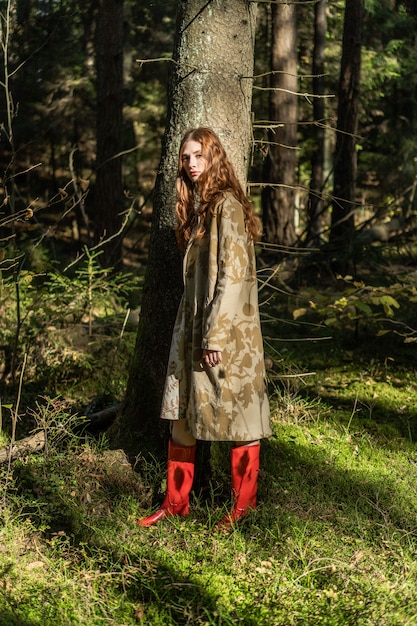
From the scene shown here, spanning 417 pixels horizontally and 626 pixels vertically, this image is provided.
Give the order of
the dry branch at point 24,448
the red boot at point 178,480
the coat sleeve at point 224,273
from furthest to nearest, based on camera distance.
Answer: the dry branch at point 24,448, the red boot at point 178,480, the coat sleeve at point 224,273

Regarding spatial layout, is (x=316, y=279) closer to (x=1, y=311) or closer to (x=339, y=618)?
(x=1, y=311)

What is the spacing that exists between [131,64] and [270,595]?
19185mm

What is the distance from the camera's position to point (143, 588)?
3688mm

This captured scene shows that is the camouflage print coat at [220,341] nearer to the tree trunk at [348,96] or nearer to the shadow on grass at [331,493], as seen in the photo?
the shadow on grass at [331,493]

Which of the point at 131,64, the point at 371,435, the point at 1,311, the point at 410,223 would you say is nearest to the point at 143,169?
the point at 131,64

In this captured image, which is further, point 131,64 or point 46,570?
point 131,64

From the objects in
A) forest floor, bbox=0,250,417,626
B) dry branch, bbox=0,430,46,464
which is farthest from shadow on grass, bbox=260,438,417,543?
dry branch, bbox=0,430,46,464

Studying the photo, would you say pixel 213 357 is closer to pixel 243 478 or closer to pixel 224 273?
pixel 224 273

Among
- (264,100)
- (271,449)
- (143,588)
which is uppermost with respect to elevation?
(264,100)

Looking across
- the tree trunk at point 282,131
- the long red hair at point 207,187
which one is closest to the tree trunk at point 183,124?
the long red hair at point 207,187

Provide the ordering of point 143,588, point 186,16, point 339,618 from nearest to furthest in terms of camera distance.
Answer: point 339,618, point 143,588, point 186,16

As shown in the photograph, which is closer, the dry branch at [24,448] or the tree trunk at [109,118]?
the dry branch at [24,448]

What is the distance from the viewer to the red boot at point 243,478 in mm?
4352

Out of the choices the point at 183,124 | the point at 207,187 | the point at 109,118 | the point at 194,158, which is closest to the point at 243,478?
the point at 207,187
